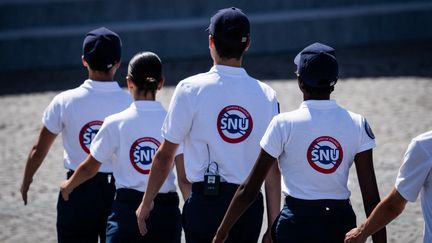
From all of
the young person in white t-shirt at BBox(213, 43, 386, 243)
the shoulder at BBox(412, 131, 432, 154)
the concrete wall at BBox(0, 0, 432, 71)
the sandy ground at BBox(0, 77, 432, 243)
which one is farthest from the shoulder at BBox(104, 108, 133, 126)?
the concrete wall at BBox(0, 0, 432, 71)

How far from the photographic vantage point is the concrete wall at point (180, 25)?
1961cm

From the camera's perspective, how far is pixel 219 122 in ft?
19.4

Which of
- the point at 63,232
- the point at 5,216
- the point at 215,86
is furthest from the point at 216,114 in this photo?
the point at 5,216

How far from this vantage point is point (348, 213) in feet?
18.2

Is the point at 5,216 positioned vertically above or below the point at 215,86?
below

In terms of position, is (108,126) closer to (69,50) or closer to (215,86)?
(215,86)

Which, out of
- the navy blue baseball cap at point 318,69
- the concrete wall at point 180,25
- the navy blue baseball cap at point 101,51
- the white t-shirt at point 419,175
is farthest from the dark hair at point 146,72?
the concrete wall at point 180,25

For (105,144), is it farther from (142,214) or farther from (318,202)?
A: (318,202)

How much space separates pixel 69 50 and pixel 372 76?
5.76 metres

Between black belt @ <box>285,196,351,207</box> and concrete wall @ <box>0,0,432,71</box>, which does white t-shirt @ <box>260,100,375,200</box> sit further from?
concrete wall @ <box>0,0,432,71</box>

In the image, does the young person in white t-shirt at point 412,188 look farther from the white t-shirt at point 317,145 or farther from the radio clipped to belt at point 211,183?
the radio clipped to belt at point 211,183

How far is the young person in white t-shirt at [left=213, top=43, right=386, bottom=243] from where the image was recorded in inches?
216

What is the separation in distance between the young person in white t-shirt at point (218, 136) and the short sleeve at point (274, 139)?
425 mm

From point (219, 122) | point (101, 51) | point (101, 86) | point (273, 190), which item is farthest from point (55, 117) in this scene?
point (273, 190)
